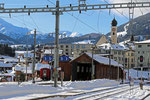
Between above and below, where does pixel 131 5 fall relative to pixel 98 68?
above

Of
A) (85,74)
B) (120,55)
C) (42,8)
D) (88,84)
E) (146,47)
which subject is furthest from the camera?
(120,55)

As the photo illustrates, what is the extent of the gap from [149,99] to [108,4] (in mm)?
11640

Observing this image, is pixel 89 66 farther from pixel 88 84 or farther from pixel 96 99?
pixel 96 99

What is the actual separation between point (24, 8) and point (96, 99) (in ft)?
50.1

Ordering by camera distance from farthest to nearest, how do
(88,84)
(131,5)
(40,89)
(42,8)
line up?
(88,84) < (42,8) < (131,5) < (40,89)

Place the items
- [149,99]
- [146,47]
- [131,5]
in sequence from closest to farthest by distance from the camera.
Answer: [149,99] → [131,5] → [146,47]

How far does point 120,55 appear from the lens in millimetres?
127750

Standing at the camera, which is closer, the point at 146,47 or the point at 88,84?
the point at 88,84

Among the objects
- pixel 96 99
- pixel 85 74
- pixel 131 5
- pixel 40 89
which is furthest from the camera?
pixel 85 74

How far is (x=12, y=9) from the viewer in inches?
1213

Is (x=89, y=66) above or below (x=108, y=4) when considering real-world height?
below

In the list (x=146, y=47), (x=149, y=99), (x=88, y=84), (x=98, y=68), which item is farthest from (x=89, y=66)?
(x=146, y=47)

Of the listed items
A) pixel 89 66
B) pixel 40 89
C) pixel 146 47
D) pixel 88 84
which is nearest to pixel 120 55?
pixel 146 47

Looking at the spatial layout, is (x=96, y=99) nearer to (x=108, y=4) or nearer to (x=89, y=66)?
(x=108, y=4)
